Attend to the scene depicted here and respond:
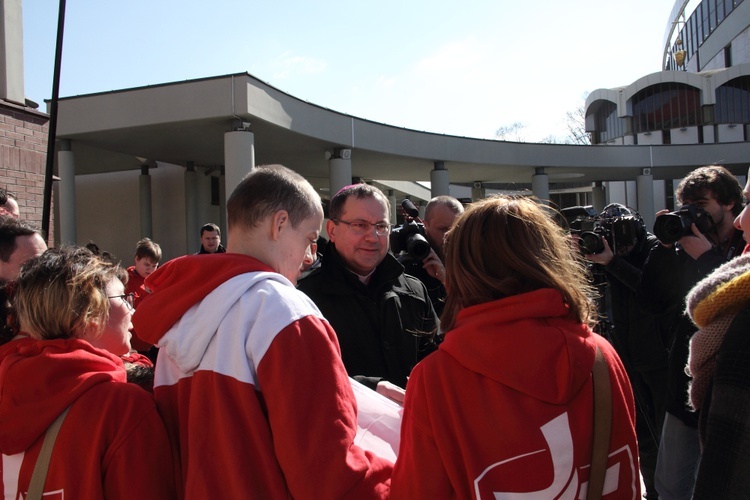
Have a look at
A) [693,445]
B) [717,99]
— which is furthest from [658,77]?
[693,445]

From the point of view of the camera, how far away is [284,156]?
49.5 feet

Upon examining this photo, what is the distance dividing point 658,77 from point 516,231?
3770 cm

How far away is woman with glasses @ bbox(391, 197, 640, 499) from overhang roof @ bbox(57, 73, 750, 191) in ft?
32.2

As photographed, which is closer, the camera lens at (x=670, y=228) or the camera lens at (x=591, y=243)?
the camera lens at (x=670, y=228)

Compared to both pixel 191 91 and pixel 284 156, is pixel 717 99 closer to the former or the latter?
pixel 284 156

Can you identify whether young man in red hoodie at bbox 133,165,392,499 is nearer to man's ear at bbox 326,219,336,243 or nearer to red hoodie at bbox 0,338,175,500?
red hoodie at bbox 0,338,175,500

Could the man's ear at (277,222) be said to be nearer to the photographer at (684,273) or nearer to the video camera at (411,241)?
the video camera at (411,241)

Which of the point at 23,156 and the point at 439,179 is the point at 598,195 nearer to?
the point at 439,179

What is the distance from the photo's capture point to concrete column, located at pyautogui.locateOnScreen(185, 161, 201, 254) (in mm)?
15531

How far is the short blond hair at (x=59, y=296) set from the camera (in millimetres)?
1658

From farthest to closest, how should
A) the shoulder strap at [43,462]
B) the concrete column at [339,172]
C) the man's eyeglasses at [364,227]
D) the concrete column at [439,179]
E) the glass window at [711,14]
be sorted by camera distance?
the glass window at [711,14]
the concrete column at [439,179]
the concrete column at [339,172]
the man's eyeglasses at [364,227]
the shoulder strap at [43,462]

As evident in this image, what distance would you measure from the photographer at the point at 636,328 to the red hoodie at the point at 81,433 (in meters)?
2.97

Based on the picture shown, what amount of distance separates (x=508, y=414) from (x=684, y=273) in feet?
8.35

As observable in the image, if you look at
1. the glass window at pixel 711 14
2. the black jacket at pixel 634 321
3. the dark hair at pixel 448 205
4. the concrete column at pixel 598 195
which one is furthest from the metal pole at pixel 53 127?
the glass window at pixel 711 14
